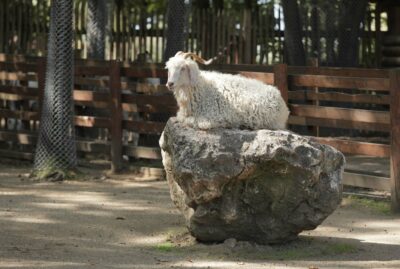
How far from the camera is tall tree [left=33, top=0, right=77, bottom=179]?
13.1 meters

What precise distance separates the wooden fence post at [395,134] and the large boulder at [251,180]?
2.30 metres

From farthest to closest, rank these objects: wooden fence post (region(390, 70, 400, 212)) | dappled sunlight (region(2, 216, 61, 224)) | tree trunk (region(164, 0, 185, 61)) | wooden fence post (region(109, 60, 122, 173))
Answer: tree trunk (region(164, 0, 185, 61))
wooden fence post (region(109, 60, 122, 173))
wooden fence post (region(390, 70, 400, 212))
dappled sunlight (region(2, 216, 61, 224))

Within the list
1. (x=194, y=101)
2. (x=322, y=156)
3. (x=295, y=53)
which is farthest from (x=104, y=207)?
(x=295, y=53)

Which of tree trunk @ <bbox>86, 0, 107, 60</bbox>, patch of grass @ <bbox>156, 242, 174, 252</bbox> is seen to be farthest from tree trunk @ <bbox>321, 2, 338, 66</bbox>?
patch of grass @ <bbox>156, 242, 174, 252</bbox>

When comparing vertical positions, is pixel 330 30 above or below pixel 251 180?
above

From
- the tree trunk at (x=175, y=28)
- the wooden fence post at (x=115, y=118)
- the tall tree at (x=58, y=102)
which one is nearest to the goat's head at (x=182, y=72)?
the tall tree at (x=58, y=102)

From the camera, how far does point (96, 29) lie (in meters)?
16.5

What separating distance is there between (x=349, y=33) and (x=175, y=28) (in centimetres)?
418

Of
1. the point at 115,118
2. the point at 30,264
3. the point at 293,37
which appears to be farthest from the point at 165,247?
the point at 293,37

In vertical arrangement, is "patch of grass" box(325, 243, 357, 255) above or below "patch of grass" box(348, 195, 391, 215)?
above

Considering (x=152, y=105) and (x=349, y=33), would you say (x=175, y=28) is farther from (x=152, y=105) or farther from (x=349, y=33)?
(x=349, y=33)

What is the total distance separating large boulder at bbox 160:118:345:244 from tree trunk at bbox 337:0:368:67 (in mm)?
9295

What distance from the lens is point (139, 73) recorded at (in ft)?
44.2

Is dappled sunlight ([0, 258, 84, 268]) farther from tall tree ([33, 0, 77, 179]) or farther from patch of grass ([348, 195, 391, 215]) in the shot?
tall tree ([33, 0, 77, 179])
